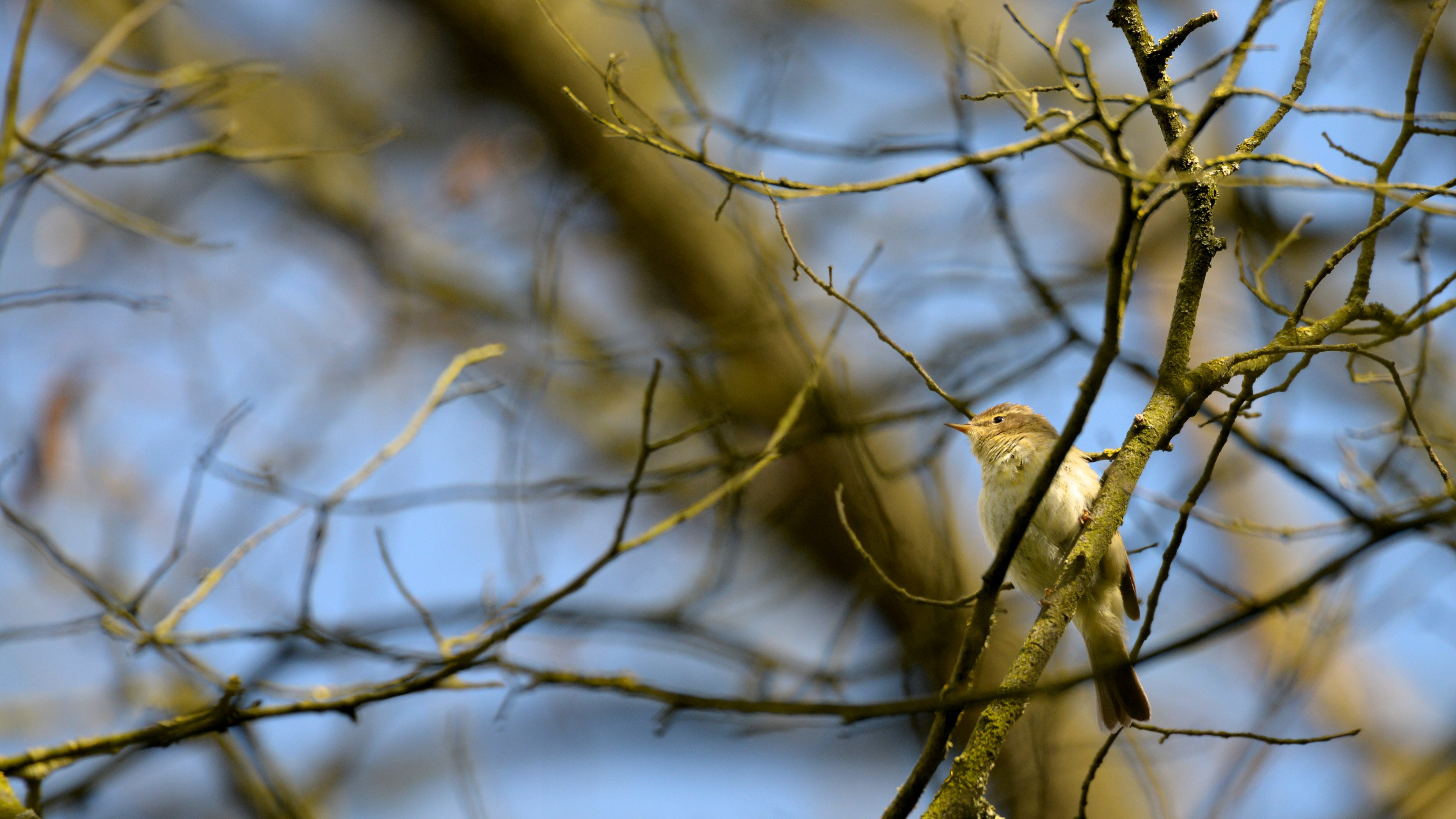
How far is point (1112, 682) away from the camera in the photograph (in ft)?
14.0

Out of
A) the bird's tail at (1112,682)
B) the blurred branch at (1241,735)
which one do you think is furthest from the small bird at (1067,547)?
the blurred branch at (1241,735)

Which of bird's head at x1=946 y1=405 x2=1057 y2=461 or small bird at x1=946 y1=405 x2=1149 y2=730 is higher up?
bird's head at x1=946 y1=405 x2=1057 y2=461

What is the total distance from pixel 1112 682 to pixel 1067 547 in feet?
1.89

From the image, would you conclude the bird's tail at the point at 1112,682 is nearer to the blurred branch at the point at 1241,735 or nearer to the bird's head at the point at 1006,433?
the bird's head at the point at 1006,433

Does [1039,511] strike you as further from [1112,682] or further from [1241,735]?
[1241,735]

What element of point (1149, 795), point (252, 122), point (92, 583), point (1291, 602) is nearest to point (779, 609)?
point (1149, 795)

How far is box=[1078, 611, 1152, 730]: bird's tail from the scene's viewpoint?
4.25 m

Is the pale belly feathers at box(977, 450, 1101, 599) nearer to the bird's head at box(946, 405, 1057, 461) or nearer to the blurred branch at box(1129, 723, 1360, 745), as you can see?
the bird's head at box(946, 405, 1057, 461)

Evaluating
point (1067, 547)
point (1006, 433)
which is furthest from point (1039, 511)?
point (1006, 433)

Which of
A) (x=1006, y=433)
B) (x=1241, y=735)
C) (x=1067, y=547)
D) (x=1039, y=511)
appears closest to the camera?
(x=1241, y=735)

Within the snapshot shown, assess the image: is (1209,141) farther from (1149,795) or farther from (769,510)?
(1149,795)

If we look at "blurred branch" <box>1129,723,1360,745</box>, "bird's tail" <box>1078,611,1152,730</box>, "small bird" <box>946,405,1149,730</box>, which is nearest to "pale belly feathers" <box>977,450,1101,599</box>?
"small bird" <box>946,405,1149,730</box>

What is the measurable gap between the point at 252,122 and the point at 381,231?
1472mm

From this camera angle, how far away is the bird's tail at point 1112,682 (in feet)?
13.9
